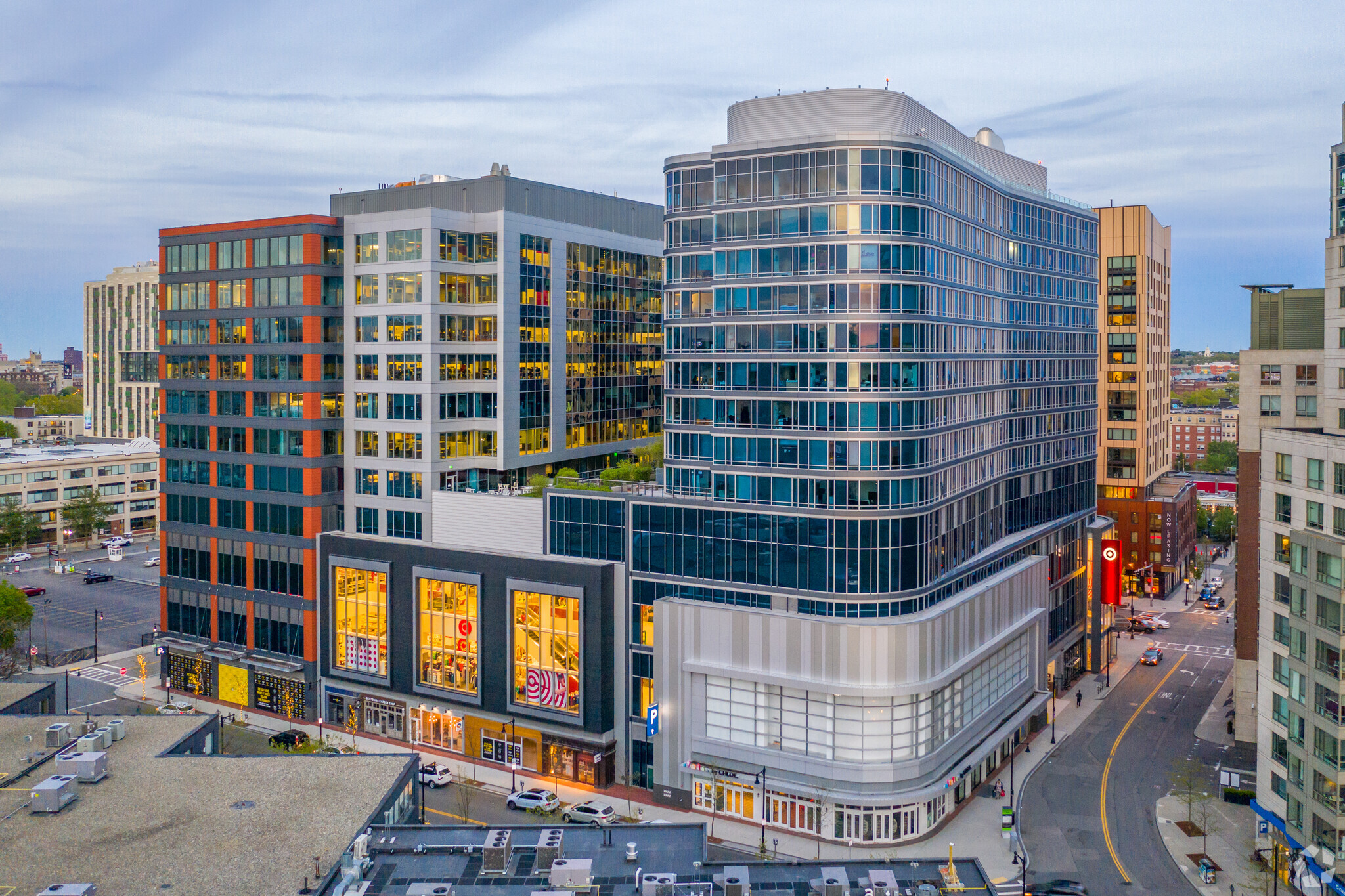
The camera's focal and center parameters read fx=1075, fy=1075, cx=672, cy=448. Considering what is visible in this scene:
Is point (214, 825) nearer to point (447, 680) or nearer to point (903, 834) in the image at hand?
point (447, 680)

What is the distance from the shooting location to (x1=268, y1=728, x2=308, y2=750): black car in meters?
83.8

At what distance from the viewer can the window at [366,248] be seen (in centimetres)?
9094

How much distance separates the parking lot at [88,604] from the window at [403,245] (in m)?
57.3

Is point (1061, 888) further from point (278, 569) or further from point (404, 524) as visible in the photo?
point (278, 569)

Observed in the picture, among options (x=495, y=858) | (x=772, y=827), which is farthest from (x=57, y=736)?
(x=772, y=827)

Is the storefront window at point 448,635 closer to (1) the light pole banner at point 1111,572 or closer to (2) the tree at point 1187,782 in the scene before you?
(2) the tree at point 1187,782

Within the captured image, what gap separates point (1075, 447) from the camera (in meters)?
111

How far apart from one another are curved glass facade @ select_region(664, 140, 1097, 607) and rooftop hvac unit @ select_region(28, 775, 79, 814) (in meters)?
38.0

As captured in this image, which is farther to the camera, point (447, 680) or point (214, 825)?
point (447, 680)

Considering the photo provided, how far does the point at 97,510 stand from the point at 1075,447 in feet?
483

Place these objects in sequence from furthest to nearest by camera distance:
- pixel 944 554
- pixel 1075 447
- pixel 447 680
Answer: pixel 1075 447
pixel 447 680
pixel 944 554

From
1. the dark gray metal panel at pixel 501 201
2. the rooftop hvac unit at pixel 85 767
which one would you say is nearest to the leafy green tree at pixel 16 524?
the dark gray metal panel at pixel 501 201

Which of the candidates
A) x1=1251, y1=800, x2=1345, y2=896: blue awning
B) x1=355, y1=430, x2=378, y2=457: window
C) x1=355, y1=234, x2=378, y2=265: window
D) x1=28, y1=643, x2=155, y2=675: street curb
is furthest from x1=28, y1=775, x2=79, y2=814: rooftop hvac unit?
x1=1251, y1=800, x2=1345, y2=896: blue awning

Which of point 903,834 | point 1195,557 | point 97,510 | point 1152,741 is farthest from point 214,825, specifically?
point 1195,557
